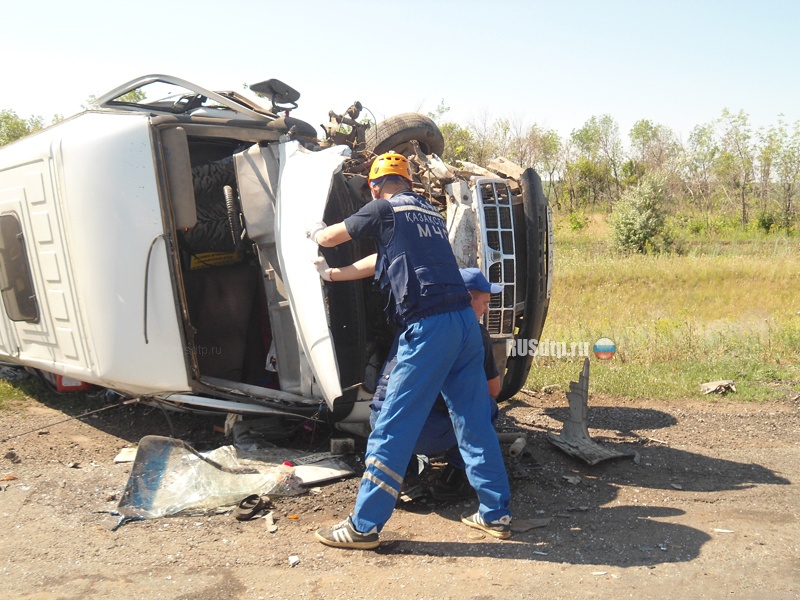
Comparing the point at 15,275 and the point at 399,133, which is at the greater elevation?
the point at 399,133

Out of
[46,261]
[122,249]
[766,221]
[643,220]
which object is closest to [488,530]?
[122,249]

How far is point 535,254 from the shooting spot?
4633mm

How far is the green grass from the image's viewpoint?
278 inches

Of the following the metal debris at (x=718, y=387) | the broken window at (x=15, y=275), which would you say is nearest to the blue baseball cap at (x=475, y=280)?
the broken window at (x=15, y=275)

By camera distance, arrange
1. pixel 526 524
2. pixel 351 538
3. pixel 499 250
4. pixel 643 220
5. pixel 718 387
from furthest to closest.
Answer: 1. pixel 643 220
2. pixel 718 387
3. pixel 499 250
4. pixel 526 524
5. pixel 351 538

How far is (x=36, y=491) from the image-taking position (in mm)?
4383

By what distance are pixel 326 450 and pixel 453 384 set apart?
152 centimetres

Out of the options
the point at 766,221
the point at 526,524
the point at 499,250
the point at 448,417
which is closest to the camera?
the point at 526,524

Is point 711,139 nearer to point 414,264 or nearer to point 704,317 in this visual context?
point 704,317

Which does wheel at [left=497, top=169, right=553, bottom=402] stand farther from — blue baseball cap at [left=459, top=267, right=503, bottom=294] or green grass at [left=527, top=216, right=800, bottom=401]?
green grass at [left=527, top=216, right=800, bottom=401]

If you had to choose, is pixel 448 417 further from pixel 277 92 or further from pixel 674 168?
pixel 674 168

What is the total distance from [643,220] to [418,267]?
1635cm

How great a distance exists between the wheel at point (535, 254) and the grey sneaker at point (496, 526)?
1392 millimetres

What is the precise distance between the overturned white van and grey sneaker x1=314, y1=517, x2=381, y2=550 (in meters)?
0.87
